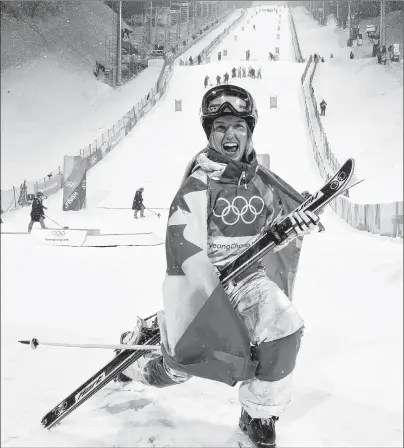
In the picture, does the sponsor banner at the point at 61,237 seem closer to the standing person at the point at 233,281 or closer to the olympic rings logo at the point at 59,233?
the olympic rings logo at the point at 59,233

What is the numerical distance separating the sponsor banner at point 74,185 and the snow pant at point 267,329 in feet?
3.56

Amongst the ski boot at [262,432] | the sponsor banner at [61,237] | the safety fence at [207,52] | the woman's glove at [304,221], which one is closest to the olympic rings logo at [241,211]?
the woman's glove at [304,221]

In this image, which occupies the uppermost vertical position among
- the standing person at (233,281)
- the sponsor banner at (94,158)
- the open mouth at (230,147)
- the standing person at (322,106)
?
the standing person at (322,106)

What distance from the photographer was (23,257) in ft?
8.53

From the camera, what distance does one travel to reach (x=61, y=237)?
2533 millimetres

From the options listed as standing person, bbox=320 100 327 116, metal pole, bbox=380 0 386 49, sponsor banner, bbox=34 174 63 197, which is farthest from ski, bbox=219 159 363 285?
metal pole, bbox=380 0 386 49

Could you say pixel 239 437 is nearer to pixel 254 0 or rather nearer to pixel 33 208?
pixel 33 208

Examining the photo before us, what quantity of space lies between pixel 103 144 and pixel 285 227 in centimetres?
133

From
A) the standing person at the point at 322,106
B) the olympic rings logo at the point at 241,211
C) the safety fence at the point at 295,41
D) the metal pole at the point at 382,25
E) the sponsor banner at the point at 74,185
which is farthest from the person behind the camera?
the safety fence at the point at 295,41

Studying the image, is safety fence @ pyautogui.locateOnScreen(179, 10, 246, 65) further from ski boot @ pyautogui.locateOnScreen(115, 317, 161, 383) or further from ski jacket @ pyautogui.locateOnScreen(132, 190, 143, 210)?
ski boot @ pyautogui.locateOnScreen(115, 317, 161, 383)

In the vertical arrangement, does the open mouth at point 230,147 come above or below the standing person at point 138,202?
above

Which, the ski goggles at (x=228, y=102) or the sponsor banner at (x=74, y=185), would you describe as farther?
the sponsor banner at (x=74, y=185)

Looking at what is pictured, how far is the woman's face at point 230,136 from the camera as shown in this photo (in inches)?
74.5

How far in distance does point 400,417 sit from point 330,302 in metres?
0.60
